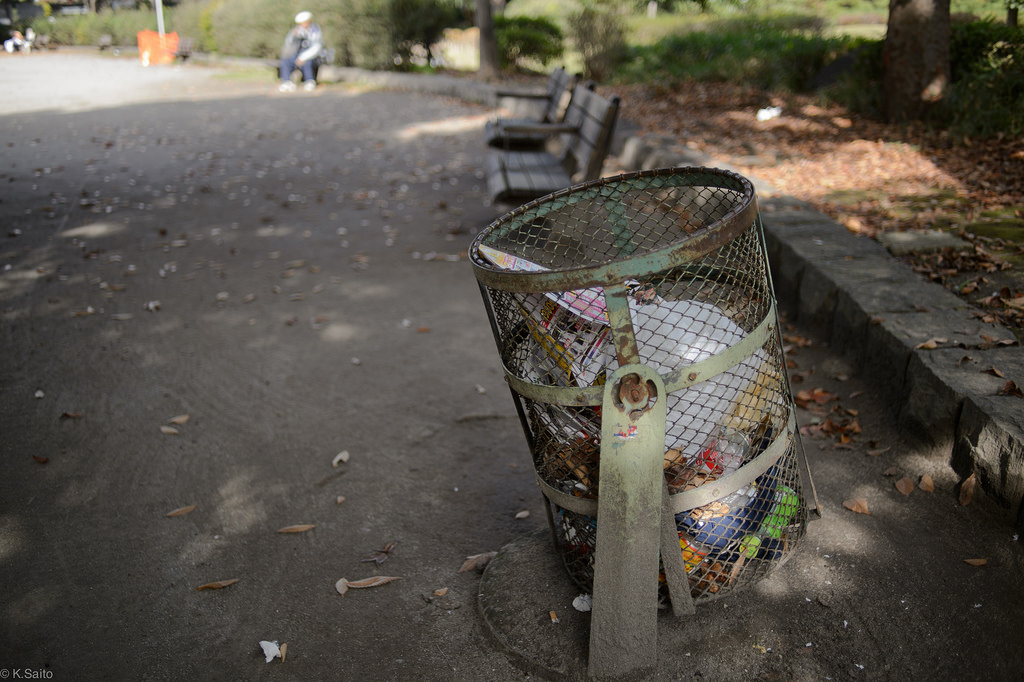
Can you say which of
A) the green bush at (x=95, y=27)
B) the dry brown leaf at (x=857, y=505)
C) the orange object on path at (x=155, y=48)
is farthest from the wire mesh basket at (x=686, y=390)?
the green bush at (x=95, y=27)

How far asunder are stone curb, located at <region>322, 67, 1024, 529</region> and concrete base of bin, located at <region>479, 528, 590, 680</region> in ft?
4.88

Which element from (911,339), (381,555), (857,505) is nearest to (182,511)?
(381,555)

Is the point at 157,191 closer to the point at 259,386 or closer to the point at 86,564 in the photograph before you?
the point at 259,386

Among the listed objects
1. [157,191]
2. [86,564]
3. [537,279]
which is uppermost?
[537,279]

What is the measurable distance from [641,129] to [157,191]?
17.0 ft

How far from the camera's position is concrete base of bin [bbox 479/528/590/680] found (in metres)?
2.06

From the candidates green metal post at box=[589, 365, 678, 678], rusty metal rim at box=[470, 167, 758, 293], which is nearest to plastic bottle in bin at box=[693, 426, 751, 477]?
green metal post at box=[589, 365, 678, 678]

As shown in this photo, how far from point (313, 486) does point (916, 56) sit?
6448 millimetres

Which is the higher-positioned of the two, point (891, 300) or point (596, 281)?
point (596, 281)

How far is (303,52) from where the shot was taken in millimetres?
15398

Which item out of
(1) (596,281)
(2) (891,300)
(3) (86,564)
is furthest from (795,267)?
(3) (86,564)

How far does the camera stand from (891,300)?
3.35 m

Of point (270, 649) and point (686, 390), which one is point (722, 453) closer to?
point (686, 390)

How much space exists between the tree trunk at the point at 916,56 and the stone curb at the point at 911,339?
2690 mm
